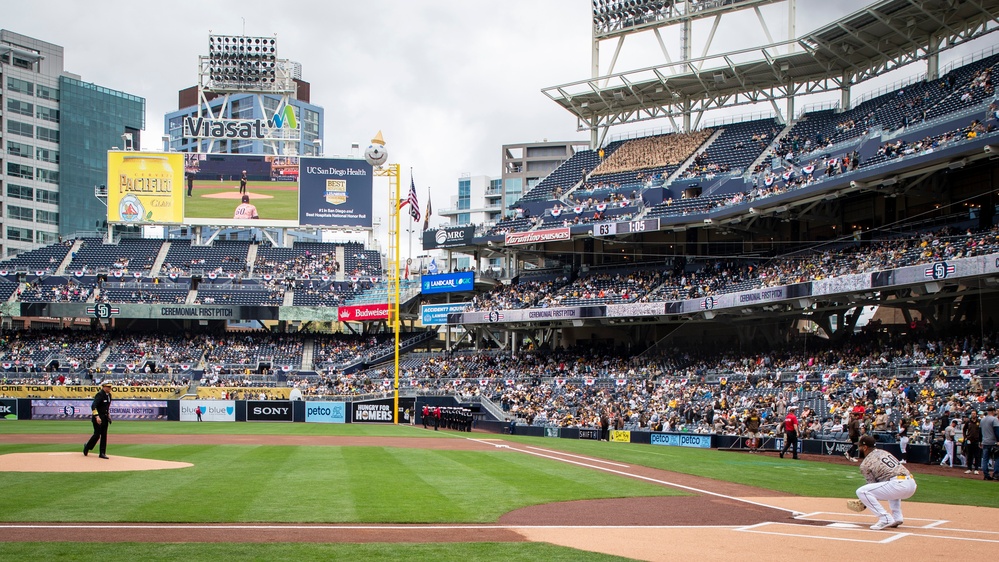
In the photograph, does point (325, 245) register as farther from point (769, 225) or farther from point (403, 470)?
point (403, 470)

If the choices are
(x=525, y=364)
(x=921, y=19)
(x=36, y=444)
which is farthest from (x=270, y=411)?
(x=921, y=19)

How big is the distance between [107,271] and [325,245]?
16.2m

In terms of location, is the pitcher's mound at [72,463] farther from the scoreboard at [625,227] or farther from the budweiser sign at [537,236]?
the budweiser sign at [537,236]

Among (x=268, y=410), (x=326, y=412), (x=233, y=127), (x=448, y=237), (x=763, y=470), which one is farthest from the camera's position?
(x=233, y=127)

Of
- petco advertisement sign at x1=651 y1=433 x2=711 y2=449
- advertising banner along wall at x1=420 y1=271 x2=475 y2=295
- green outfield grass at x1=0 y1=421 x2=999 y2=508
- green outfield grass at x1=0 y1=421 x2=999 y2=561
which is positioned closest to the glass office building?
advertising banner along wall at x1=420 y1=271 x2=475 y2=295

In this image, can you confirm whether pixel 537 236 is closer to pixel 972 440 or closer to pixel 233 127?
pixel 233 127

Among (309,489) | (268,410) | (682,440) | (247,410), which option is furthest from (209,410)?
(309,489)

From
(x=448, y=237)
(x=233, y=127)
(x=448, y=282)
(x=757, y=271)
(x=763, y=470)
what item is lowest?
(x=763, y=470)

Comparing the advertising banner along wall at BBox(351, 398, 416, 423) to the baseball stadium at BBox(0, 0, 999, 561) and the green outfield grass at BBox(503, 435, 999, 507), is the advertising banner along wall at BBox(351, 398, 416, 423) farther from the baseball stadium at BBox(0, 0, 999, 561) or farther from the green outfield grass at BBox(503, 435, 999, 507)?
the green outfield grass at BBox(503, 435, 999, 507)

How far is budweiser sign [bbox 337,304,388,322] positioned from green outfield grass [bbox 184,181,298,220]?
8.54m

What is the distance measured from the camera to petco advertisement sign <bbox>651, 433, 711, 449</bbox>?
31.0 m

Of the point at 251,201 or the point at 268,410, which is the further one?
the point at 251,201

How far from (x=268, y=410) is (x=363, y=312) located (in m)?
14.0

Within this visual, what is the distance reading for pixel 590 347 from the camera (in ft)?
166
